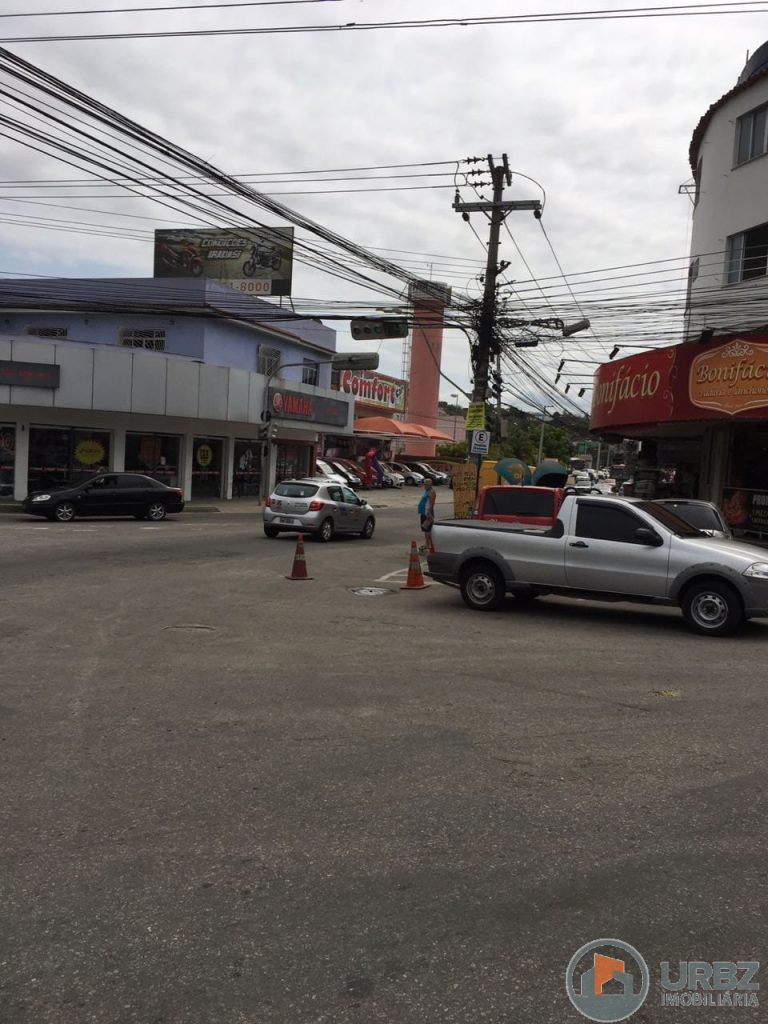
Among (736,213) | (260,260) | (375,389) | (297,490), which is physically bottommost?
(297,490)

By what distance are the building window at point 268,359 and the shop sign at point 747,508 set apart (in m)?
22.1

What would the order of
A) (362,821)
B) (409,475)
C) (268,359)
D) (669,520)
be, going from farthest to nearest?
(409,475)
(268,359)
(669,520)
(362,821)

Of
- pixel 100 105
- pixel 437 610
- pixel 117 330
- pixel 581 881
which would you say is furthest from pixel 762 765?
pixel 117 330

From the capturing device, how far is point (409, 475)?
204 feet

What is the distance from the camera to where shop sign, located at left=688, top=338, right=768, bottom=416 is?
1762 centimetres

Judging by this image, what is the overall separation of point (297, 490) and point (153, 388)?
10848 millimetres

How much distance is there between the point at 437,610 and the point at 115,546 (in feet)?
29.6

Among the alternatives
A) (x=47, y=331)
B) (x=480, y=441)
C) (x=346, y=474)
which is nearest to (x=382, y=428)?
(x=346, y=474)

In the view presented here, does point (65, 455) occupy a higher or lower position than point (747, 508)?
higher

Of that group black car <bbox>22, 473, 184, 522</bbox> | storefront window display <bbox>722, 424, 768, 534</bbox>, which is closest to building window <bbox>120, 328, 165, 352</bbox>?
black car <bbox>22, 473, 184, 522</bbox>

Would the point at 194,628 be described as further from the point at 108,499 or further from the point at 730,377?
the point at 108,499

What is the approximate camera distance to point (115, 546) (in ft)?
59.6

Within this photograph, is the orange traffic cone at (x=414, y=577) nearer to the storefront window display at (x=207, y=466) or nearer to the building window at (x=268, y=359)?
the storefront window display at (x=207, y=466)

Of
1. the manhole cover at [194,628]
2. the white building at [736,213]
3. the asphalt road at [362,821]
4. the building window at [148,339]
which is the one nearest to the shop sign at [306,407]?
the building window at [148,339]
